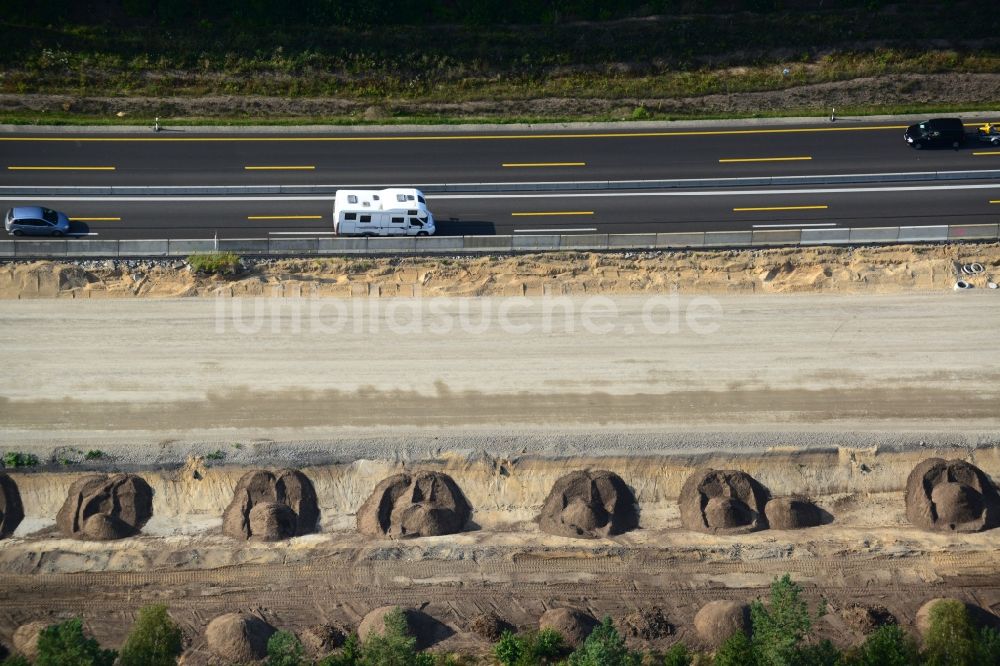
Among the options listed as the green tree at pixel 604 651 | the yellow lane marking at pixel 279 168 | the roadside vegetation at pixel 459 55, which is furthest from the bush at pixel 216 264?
the green tree at pixel 604 651

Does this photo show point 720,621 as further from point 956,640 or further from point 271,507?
point 271,507

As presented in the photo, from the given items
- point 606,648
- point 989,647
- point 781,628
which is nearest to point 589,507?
point 606,648

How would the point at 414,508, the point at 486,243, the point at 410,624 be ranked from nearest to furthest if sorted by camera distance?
the point at 410,624 → the point at 414,508 → the point at 486,243

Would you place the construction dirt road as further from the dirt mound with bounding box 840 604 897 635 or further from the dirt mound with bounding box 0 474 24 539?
the dirt mound with bounding box 0 474 24 539

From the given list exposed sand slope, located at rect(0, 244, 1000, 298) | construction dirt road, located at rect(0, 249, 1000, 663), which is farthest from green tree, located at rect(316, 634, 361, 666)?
exposed sand slope, located at rect(0, 244, 1000, 298)

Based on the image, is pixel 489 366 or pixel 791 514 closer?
pixel 791 514

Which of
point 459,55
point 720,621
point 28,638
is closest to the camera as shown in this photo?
point 28,638
